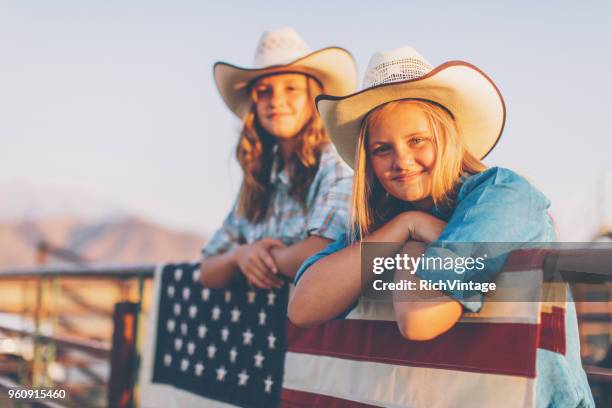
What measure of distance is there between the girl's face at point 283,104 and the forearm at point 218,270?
1.65 ft

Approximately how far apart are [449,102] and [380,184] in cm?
27

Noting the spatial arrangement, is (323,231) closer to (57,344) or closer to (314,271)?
(314,271)

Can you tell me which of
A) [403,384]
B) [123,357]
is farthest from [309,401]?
[123,357]

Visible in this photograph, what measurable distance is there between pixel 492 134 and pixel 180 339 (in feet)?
5.11

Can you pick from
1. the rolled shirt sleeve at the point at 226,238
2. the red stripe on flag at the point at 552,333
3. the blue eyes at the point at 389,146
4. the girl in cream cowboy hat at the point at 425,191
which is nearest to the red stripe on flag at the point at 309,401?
the girl in cream cowboy hat at the point at 425,191

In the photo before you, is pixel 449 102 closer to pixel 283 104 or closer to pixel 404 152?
pixel 404 152

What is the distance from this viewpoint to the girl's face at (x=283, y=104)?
245cm

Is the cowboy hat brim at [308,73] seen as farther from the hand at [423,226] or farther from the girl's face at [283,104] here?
the hand at [423,226]

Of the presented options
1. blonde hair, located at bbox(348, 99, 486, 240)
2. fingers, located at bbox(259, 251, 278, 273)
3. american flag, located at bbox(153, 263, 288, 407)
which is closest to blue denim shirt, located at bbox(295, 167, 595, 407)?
blonde hair, located at bbox(348, 99, 486, 240)

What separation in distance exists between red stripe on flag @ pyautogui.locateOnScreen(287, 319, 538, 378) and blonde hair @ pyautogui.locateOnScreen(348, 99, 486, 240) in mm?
246

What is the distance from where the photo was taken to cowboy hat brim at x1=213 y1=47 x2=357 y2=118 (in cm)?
253

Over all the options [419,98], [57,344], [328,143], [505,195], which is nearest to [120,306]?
[57,344]

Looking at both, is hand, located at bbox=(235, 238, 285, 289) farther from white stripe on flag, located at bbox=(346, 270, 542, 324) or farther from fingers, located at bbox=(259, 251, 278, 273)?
white stripe on flag, located at bbox=(346, 270, 542, 324)

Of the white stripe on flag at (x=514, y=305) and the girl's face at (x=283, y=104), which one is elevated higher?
the girl's face at (x=283, y=104)
